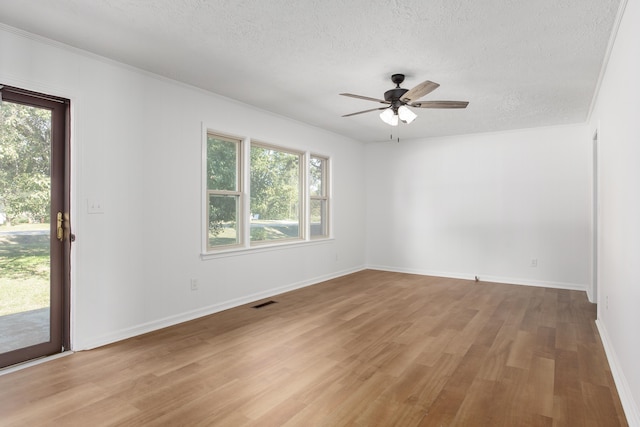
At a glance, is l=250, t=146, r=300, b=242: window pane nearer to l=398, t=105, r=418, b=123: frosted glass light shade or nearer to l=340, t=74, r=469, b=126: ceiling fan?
l=340, t=74, r=469, b=126: ceiling fan

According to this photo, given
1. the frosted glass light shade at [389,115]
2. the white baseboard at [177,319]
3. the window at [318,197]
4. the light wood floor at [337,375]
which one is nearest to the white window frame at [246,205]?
the window at [318,197]

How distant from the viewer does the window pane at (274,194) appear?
4.97 m

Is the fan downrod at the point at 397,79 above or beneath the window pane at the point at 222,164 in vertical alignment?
above

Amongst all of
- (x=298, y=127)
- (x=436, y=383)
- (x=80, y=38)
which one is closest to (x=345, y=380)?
(x=436, y=383)

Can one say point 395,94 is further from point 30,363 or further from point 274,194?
point 30,363

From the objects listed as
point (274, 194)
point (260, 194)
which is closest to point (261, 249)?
point (260, 194)

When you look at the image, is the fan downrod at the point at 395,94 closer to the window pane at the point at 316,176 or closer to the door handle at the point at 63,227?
the window pane at the point at 316,176

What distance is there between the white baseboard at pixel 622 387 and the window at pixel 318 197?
4000 mm

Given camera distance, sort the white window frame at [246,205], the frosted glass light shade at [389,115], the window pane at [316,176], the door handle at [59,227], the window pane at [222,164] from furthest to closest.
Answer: the window pane at [316,176] < the window pane at [222,164] < the white window frame at [246,205] < the frosted glass light shade at [389,115] < the door handle at [59,227]

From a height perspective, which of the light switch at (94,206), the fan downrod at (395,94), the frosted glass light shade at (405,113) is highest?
the fan downrod at (395,94)

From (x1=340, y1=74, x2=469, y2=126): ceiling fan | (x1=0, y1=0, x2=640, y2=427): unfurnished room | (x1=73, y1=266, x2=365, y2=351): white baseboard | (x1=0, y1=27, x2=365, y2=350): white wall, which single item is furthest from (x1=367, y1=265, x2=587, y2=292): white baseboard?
(x1=340, y1=74, x2=469, y2=126): ceiling fan

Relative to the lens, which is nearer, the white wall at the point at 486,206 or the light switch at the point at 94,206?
the light switch at the point at 94,206

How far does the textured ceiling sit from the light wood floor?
2499 millimetres

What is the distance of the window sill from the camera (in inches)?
166
